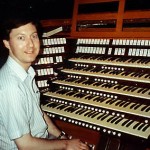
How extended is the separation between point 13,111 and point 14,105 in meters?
0.05

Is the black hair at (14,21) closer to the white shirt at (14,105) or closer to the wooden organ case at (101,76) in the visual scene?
the white shirt at (14,105)

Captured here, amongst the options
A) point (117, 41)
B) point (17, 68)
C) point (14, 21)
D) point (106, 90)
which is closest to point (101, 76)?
point (106, 90)

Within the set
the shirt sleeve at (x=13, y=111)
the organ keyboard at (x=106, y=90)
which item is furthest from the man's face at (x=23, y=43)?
the organ keyboard at (x=106, y=90)

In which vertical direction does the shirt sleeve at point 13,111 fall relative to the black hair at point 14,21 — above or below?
below

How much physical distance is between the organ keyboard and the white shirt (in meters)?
0.77

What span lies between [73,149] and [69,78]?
1436 millimetres

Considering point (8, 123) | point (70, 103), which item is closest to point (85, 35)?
point (70, 103)

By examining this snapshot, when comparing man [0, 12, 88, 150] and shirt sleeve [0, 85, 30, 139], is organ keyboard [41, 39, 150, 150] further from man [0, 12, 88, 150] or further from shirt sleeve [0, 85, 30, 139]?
shirt sleeve [0, 85, 30, 139]

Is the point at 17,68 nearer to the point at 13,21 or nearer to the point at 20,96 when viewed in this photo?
the point at 20,96

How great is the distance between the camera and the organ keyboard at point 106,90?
2637mm

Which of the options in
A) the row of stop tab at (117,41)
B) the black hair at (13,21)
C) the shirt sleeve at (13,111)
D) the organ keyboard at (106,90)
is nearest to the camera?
the shirt sleeve at (13,111)

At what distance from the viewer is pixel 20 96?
7.04 feet

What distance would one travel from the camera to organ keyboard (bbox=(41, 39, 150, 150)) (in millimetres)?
2637

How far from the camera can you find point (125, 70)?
326 cm
